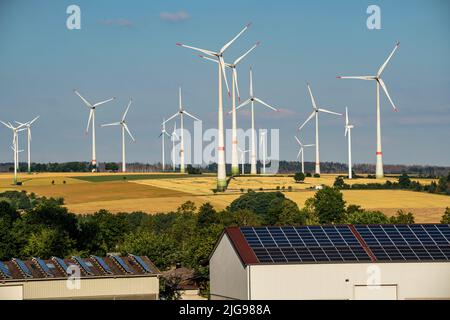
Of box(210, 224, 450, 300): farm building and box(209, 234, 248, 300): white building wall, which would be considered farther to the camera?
box(209, 234, 248, 300): white building wall

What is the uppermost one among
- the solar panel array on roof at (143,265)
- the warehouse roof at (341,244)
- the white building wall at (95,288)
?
the warehouse roof at (341,244)

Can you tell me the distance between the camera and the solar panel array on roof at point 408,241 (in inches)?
3605

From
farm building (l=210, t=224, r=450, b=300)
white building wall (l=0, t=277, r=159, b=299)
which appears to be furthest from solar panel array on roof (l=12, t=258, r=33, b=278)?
farm building (l=210, t=224, r=450, b=300)

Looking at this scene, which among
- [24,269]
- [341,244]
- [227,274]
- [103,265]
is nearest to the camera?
[341,244]

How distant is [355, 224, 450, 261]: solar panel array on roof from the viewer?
91.6 meters

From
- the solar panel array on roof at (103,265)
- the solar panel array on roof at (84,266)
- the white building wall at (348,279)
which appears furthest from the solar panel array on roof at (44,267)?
the white building wall at (348,279)

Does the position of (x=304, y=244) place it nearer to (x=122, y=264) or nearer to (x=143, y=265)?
(x=143, y=265)

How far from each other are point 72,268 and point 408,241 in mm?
34884

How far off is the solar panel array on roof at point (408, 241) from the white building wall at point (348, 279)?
1.42 metres

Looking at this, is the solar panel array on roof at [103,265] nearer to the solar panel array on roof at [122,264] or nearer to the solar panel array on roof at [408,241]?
the solar panel array on roof at [122,264]

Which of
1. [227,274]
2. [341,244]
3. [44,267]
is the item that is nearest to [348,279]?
[341,244]

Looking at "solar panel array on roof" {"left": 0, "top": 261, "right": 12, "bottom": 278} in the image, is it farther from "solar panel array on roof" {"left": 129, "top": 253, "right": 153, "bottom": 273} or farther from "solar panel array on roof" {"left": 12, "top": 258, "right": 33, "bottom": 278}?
"solar panel array on roof" {"left": 129, "top": 253, "right": 153, "bottom": 273}

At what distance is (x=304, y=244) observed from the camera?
92.9 m
